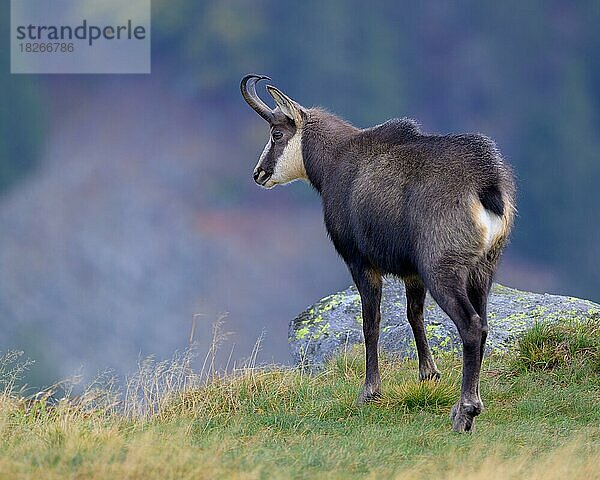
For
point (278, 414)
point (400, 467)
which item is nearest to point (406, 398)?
point (278, 414)

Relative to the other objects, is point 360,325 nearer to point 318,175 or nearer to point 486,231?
point 318,175

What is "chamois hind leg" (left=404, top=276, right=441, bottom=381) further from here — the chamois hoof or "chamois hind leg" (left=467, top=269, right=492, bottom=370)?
the chamois hoof

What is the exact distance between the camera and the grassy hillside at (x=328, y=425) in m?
6.47

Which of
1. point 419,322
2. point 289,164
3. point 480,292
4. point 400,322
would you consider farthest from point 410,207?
point 400,322

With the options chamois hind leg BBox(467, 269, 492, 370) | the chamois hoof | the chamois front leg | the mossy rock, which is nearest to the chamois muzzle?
the chamois front leg

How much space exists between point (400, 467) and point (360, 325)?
6.86m

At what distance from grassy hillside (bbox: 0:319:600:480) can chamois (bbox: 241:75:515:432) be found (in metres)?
0.61

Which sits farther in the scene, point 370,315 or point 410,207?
point 370,315

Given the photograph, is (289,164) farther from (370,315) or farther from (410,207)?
(410,207)

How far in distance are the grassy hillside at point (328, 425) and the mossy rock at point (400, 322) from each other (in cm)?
86

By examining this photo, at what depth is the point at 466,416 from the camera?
874cm

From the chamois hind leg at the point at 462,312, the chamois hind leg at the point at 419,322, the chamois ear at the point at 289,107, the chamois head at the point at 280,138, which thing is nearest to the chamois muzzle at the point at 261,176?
the chamois head at the point at 280,138

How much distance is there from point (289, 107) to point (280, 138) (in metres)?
0.38

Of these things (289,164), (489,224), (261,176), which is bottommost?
(489,224)
